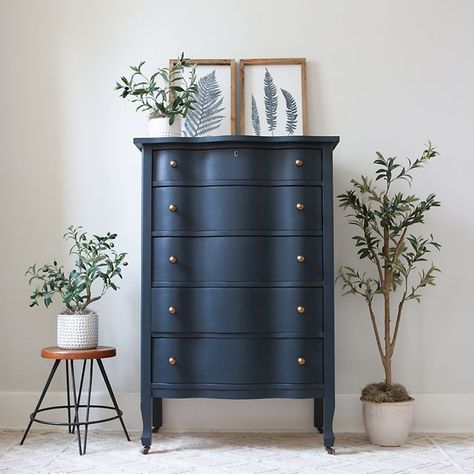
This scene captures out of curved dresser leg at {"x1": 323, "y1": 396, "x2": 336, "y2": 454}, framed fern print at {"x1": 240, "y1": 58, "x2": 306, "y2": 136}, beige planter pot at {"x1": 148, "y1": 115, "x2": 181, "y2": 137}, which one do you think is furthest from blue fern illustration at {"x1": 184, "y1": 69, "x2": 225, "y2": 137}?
curved dresser leg at {"x1": 323, "y1": 396, "x2": 336, "y2": 454}

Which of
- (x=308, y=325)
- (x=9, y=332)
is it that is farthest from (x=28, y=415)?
(x=308, y=325)

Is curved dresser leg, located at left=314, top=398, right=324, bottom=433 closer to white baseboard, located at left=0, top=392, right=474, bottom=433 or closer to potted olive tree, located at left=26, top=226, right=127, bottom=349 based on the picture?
white baseboard, located at left=0, top=392, right=474, bottom=433

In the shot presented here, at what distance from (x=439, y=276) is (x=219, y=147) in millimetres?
1290

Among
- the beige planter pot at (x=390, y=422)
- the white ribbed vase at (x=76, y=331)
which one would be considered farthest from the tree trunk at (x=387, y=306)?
the white ribbed vase at (x=76, y=331)

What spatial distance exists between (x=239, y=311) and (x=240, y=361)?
0.66 ft

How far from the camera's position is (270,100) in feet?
11.5

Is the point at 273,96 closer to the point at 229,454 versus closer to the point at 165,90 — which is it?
the point at 165,90

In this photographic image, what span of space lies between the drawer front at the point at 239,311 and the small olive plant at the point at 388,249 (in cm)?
43

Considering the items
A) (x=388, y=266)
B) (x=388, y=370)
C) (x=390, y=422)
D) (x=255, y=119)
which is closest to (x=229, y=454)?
(x=390, y=422)

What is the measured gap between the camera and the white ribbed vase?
121 inches

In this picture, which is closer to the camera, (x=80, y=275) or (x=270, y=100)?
(x=80, y=275)

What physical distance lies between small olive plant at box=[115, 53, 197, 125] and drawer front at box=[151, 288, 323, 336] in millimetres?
797

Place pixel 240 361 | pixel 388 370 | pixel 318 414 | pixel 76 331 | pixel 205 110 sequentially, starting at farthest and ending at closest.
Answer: pixel 205 110 → pixel 318 414 → pixel 388 370 → pixel 76 331 → pixel 240 361

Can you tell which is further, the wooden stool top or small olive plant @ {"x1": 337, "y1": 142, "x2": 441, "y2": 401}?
small olive plant @ {"x1": 337, "y1": 142, "x2": 441, "y2": 401}
